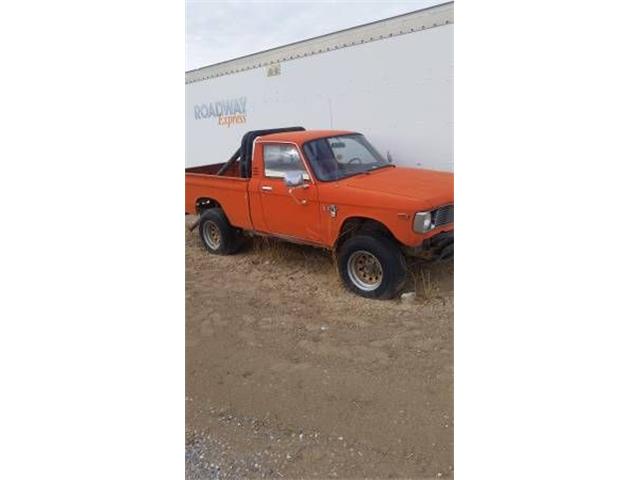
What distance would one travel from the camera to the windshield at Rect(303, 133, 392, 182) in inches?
173

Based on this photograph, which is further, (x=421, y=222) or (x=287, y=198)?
(x=287, y=198)

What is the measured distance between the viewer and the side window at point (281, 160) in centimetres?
453

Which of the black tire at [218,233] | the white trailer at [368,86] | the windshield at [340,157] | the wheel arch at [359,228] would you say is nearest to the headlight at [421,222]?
the wheel arch at [359,228]

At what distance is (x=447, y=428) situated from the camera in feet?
7.29

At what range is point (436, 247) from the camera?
12.5 feet

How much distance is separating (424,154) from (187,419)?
3661mm

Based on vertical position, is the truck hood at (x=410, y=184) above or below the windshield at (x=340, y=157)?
below

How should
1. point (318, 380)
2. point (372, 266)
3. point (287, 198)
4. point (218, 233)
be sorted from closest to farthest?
point (318, 380) → point (372, 266) → point (287, 198) → point (218, 233)

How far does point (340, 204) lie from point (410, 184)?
610 mm

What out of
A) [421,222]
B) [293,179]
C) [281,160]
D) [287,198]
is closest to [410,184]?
[421,222]

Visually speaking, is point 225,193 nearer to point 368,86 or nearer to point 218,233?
point 218,233

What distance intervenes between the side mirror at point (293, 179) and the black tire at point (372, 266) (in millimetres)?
685

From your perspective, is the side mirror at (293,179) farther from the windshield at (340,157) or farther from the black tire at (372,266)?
the black tire at (372,266)
